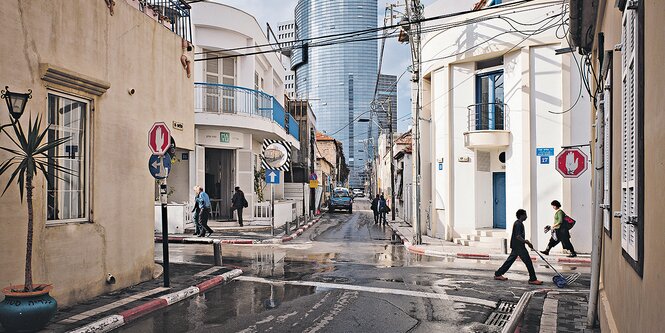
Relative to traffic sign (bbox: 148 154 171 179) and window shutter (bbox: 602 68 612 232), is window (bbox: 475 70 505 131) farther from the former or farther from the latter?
traffic sign (bbox: 148 154 171 179)

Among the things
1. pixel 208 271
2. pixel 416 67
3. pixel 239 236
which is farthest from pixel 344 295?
pixel 416 67

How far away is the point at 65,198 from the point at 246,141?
1596 centimetres

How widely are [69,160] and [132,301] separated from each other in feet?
7.93

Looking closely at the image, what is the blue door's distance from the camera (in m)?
19.5

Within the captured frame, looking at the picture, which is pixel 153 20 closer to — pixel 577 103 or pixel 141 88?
pixel 141 88

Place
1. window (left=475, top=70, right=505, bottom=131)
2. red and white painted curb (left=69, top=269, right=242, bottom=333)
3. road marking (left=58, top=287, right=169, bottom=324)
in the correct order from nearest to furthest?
red and white painted curb (left=69, top=269, right=242, bottom=333) < road marking (left=58, top=287, right=169, bottom=324) < window (left=475, top=70, right=505, bottom=131)

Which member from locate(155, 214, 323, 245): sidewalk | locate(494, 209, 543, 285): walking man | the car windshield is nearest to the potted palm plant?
locate(494, 209, 543, 285): walking man

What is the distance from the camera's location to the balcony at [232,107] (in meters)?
22.3

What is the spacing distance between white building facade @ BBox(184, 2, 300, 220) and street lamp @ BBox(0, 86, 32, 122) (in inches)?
596

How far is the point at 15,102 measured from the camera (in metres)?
6.81

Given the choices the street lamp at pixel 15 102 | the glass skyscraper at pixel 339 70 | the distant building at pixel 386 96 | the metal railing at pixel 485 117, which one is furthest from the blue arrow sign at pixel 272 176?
the glass skyscraper at pixel 339 70

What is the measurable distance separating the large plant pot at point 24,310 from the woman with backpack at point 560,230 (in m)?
13.4

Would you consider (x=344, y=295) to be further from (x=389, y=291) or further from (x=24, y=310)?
(x=24, y=310)

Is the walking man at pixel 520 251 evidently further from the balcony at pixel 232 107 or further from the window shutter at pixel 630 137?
the balcony at pixel 232 107
